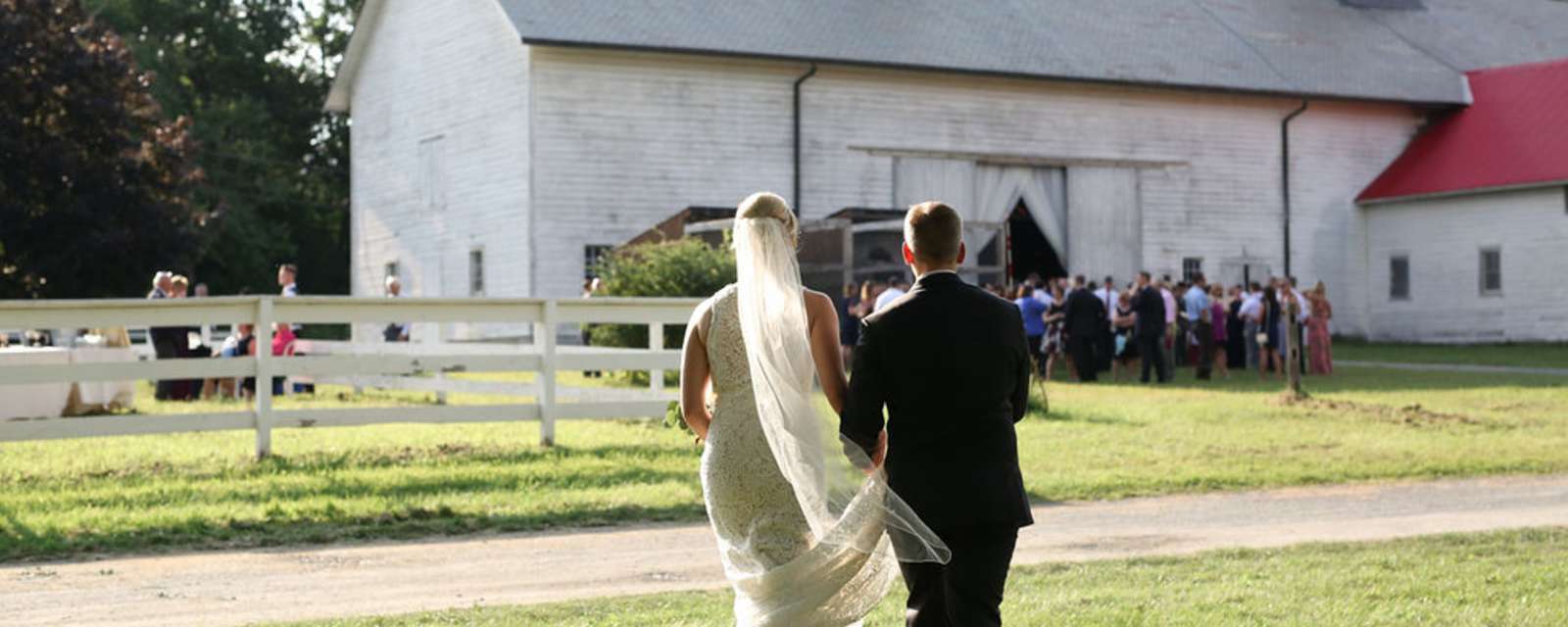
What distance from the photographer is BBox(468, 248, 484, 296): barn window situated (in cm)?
3803

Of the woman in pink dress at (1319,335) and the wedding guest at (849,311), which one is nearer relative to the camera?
the wedding guest at (849,311)

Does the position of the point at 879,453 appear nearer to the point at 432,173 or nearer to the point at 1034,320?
the point at 1034,320

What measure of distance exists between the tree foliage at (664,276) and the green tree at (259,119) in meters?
33.6

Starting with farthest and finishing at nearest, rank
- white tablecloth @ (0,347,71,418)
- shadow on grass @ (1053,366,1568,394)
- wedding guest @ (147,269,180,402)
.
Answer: shadow on grass @ (1053,366,1568,394) < wedding guest @ (147,269,180,402) < white tablecloth @ (0,347,71,418)

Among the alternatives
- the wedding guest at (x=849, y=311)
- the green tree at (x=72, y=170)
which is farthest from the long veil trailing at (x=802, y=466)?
the green tree at (x=72, y=170)

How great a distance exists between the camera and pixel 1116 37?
4256 cm

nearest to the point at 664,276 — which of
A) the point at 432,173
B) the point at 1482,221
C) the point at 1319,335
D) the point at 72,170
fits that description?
the point at 1319,335

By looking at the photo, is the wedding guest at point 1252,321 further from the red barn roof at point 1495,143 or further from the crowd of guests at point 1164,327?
the red barn roof at point 1495,143

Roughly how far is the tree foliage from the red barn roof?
2183 cm

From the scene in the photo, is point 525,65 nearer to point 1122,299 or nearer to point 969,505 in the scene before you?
point 1122,299

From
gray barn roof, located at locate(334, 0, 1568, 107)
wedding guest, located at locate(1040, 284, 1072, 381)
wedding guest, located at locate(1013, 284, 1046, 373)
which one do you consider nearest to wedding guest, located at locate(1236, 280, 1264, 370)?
wedding guest, located at locate(1040, 284, 1072, 381)

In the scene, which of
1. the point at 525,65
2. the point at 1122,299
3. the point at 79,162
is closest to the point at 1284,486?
the point at 1122,299

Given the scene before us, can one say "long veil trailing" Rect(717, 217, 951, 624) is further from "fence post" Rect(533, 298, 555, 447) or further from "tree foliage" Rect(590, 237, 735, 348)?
"tree foliage" Rect(590, 237, 735, 348)

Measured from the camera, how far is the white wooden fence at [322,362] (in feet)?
47.3
